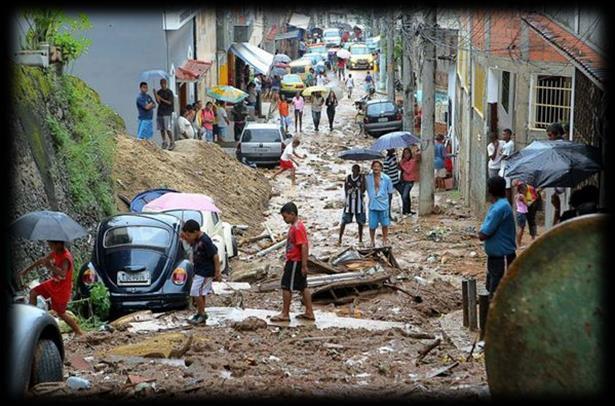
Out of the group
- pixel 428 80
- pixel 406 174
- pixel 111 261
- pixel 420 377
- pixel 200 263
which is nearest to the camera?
pixel 420 377

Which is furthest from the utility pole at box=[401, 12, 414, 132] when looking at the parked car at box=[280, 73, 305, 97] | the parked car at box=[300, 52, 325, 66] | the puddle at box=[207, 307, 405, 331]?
the parked car at box=[300, 52, 325, 66]

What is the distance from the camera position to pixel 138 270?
44.0 ft

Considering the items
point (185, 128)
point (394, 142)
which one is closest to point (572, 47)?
point (394, 142)

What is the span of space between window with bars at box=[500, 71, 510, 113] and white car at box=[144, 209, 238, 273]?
7.01m

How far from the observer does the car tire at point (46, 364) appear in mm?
7414

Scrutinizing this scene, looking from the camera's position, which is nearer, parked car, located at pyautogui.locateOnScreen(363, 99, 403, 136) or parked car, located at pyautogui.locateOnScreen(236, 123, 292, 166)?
parked car, located at pyautogui.locateOnScreen(236, 123, 292, 166)

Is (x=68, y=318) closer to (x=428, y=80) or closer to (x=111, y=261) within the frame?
(x=111, y=261)

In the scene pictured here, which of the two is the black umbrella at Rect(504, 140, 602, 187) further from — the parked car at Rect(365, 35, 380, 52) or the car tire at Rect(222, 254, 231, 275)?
the parked car at Rect(365, 35, 380, 52)

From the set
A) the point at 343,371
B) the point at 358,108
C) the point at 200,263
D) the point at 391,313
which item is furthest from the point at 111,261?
the point at 358,108

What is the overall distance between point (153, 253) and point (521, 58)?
9.69m

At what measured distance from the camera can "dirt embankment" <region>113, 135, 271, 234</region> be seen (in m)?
21.5

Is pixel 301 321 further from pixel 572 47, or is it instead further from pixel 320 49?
pixel 320 49

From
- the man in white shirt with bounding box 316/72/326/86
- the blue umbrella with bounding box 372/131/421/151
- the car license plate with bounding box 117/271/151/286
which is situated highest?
the man in white shirt with bounding box 316/72/326/86

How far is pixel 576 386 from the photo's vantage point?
17.5 ft
